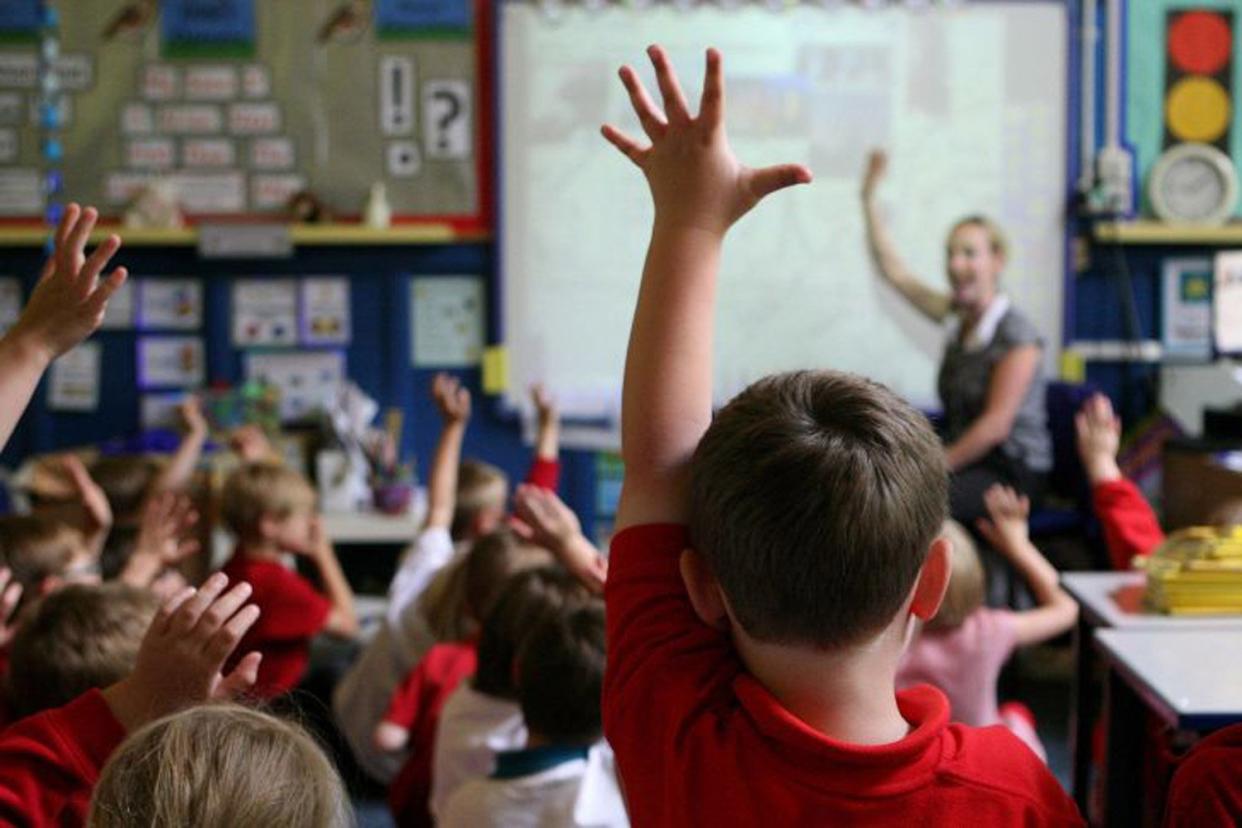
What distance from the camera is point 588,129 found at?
16.7 feet

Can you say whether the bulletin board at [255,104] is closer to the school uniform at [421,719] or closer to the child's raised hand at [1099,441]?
the school uniform at [421,719]

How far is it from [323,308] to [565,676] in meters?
3.63

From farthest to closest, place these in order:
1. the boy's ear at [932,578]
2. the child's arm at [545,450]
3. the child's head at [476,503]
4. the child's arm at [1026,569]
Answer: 1. the child's head at [476,503]
2. the child's arm at [545,450]
3. the child's arm at [1026,569]
4. the boy's ear at [932,578]

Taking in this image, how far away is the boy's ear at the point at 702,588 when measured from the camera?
1020 mm

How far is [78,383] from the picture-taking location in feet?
17.0

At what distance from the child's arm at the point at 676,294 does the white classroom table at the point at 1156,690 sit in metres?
0.52

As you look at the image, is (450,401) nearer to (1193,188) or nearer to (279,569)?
(279,569)

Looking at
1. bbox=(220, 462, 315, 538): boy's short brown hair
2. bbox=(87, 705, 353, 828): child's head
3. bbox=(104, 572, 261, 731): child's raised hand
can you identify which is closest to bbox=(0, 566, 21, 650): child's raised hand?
bbox=(104, 572, 261, 731): child's raised hand

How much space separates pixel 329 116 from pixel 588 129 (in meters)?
0.89

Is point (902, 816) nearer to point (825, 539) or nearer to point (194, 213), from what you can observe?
point (825, 539)

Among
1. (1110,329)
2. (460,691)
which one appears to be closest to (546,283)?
(1110,329)

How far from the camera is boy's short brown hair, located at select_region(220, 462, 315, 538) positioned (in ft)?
9.77

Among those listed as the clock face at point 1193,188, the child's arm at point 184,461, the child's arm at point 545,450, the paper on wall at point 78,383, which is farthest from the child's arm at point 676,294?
the paper on wall at point 78,383

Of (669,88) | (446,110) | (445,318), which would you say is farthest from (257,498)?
(446,110)
